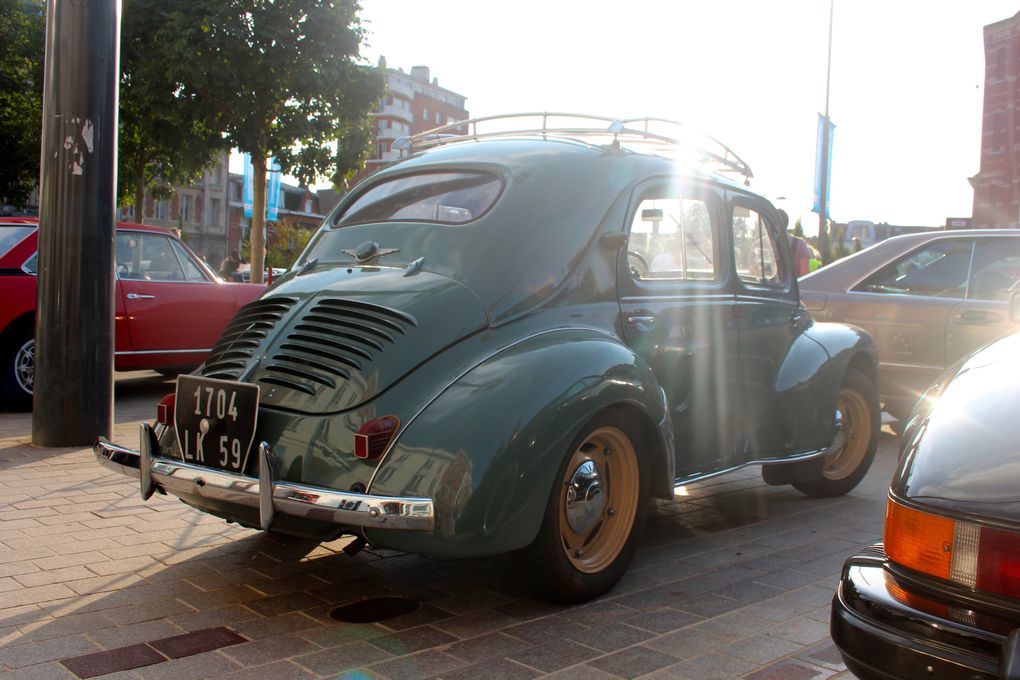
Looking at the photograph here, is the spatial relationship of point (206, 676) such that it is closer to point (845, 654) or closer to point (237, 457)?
point (237, 457)

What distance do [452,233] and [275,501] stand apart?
56.7 inches

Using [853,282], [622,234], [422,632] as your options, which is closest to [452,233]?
[622,234]

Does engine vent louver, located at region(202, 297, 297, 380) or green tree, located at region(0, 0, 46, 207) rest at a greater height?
green tree, located at region(0, 0, 46, 207)

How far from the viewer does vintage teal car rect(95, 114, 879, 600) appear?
327 centimetres

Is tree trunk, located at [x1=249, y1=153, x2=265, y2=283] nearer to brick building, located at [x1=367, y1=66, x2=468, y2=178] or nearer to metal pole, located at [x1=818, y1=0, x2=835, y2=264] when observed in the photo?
metal pole, located at [x1=818, y1=0, x2=835, y2=264]

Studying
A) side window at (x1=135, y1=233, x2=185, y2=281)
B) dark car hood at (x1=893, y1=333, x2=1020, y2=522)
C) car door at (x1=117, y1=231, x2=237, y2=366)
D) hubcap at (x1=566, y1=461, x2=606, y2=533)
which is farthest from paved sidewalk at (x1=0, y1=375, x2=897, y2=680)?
side window at (x1=135, y1=233, x2=185, y2=281)

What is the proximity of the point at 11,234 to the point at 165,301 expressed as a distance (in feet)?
4.80

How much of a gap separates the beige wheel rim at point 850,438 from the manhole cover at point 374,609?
3.13m

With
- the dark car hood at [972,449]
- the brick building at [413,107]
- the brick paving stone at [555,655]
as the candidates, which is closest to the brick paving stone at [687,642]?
the brick paving stone at [555,655]

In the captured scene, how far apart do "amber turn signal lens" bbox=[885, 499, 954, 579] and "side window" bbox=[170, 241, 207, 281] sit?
8.39 m

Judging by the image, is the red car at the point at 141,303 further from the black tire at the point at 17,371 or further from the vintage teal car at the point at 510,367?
the vintage teal car at the point at 510,367

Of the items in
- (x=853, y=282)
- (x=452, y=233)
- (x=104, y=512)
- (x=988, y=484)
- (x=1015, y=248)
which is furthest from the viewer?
(x=853, y=282)

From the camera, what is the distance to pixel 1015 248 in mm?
7699

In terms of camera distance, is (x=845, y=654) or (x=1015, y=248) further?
(x=1015, y=248)
